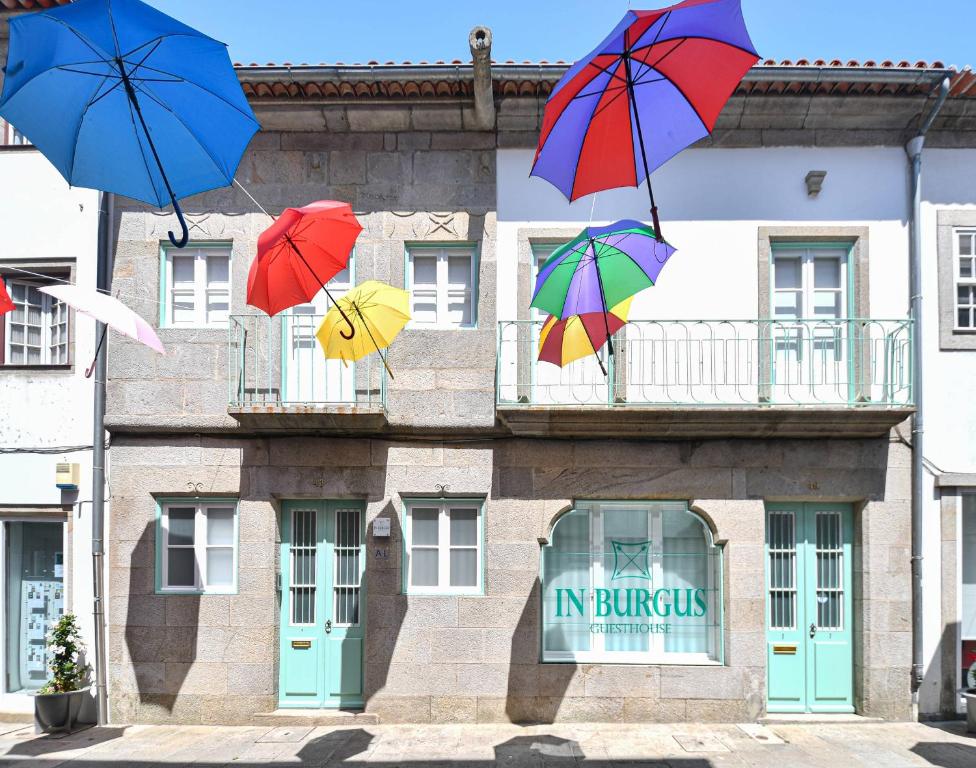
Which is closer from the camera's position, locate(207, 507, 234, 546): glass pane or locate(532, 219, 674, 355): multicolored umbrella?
locate(532, 219, 674, 355): multicolored umbrella

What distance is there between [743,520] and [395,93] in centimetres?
637

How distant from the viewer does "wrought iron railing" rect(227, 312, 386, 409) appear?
851cm

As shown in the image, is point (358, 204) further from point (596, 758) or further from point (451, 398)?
point (596, 758)

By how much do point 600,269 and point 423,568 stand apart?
4.12 meters

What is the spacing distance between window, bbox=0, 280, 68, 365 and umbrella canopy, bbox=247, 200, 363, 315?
368cm

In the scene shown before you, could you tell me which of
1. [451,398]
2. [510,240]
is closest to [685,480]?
[451,398]

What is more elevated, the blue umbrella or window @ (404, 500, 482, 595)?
the blue umbrella

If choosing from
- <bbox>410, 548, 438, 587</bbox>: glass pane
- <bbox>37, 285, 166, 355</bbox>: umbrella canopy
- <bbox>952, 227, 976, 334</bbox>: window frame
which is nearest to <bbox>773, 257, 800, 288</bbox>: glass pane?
<bbox>952, 227, 976, 334</bbox>: window frame

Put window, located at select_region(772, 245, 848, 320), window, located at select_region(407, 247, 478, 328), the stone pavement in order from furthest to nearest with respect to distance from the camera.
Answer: window, located at select_region(407, 247, 478, 328)
window, located at select_region(772, 245, 848, 320)
the stone pavement

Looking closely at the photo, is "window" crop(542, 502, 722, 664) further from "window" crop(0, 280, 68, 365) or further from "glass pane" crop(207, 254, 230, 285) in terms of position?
"window" crop(0, 280, 68, 365)

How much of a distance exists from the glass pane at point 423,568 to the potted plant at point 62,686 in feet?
12.7

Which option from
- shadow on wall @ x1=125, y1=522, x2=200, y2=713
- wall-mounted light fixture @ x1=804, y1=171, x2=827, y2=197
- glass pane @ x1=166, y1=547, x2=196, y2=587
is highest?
wall-mounted light fixture @ x1=804, y1=171, x2=827, y2=197

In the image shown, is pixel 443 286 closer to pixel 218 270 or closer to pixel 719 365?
pixel 218 270

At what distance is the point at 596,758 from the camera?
7203 mm
